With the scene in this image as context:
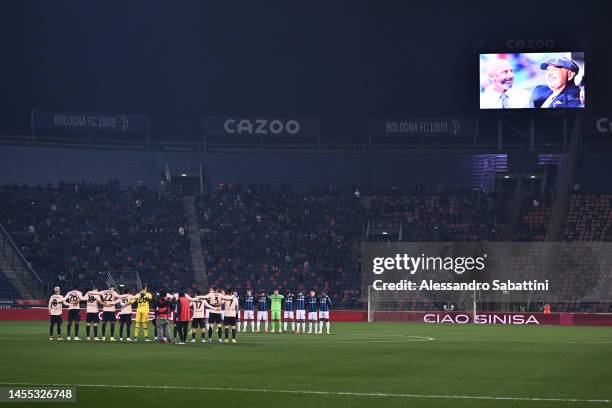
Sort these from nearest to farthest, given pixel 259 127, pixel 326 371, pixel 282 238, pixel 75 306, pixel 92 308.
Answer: pixel 326 371
pixel 92 308
pixel 75 306
pixel 282 238
pixel 259 127

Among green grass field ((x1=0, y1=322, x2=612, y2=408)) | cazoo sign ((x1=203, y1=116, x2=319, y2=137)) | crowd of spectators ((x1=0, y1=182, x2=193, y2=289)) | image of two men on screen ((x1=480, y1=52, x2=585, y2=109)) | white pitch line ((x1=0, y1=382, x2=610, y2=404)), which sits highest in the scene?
image of two men on screen ((x1=480, y1=52, x2=585, y2=109))

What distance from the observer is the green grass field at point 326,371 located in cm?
2227

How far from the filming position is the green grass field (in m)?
22.3

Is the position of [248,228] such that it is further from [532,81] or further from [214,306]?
[214,306]

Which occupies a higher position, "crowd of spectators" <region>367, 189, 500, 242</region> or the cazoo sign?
the cazoo sign

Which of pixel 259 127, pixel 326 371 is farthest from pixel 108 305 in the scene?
pixel 259 127

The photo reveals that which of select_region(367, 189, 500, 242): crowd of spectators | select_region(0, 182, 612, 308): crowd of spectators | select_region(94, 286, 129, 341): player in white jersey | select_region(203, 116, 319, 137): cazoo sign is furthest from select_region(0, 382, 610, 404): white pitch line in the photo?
select_region(203, 116, 319, 137): cazoo sign

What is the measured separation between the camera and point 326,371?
29.0 metres

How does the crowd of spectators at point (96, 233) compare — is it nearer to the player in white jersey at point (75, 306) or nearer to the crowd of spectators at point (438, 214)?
the crowd of spectators at point (438, 214)

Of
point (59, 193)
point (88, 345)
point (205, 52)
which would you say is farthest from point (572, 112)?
point (88, 345)

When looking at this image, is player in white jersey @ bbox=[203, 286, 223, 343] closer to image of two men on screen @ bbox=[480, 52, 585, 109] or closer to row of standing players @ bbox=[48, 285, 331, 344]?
row of standing players @ bbox=[48, 285, 331, 344]

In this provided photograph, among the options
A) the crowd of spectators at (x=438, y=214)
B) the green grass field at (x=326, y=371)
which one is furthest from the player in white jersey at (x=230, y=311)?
the crowd of spectators at (x=438, y=214)

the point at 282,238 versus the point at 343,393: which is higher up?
the point at 282,238

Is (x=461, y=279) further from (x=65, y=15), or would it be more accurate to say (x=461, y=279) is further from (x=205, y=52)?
(x=65, y=15)
